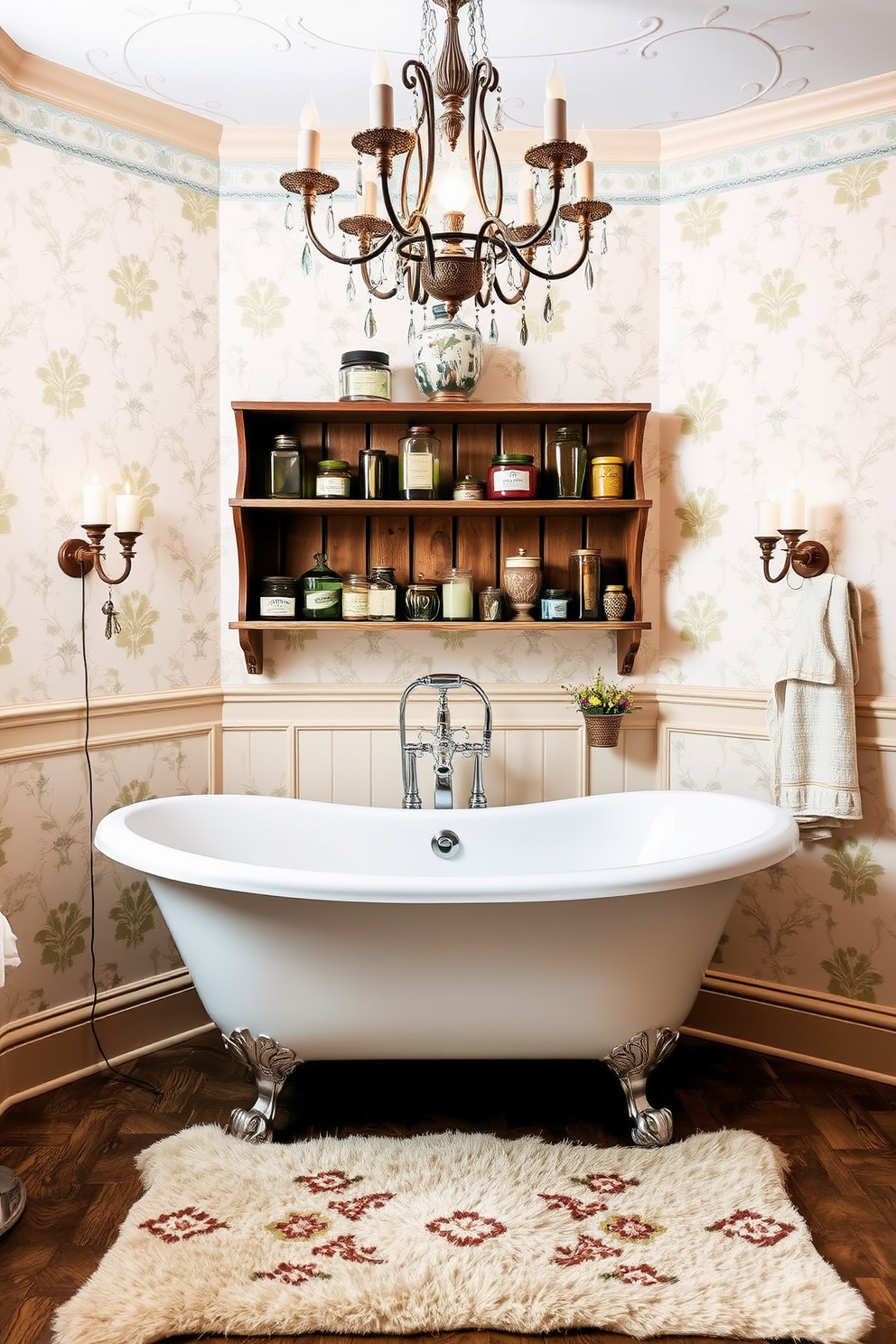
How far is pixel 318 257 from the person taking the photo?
3.02 metres

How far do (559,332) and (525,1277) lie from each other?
2409mm

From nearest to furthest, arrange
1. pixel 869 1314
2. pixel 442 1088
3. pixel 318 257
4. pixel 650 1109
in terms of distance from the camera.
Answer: pixel 869 1314 < pixel 650 1109 < pixel 442 1088 < pixel 318 257

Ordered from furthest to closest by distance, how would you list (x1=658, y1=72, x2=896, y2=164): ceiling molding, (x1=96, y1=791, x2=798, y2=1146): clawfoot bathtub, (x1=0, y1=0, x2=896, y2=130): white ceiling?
(x1=658, y1=72, x2=896, y2=164): ceiling molding < (x1=0, y1=0, x2=896, y2=130): white ceiling < (x1=96, y1=791, x2=798, y2=1146): clawfoot bathtub

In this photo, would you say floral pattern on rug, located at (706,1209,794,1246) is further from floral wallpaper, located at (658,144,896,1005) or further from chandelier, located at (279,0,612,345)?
chandelier, located at (279,0,612,345)

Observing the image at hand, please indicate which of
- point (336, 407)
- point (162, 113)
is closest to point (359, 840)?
point (336, 407)

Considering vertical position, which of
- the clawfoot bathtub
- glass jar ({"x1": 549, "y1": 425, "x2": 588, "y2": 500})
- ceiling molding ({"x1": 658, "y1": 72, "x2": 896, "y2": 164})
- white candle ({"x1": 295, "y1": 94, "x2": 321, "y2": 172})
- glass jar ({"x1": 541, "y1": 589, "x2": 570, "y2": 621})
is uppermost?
ceiling molding ({"x1": 658, "y1": 72, "x2": 896, "y2": 164})

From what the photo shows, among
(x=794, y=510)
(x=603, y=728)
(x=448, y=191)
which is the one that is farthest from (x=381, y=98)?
(x=603, y=728)

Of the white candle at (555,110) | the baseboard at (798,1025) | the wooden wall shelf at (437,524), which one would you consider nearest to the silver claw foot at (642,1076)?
the baseboard at (798,1025)

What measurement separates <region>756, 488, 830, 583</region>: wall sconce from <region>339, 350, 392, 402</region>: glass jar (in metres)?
1.09

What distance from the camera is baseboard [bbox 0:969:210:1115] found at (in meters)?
2.58

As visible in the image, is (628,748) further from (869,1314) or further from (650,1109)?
(869,1314)

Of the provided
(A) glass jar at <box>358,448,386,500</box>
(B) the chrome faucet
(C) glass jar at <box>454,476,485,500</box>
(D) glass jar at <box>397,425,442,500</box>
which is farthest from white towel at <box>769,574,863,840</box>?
(A) glass jar at <box>358,448,386,500</box>

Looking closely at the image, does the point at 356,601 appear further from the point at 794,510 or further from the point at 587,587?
the point at 794,510

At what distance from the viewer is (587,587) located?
294 centimetres
